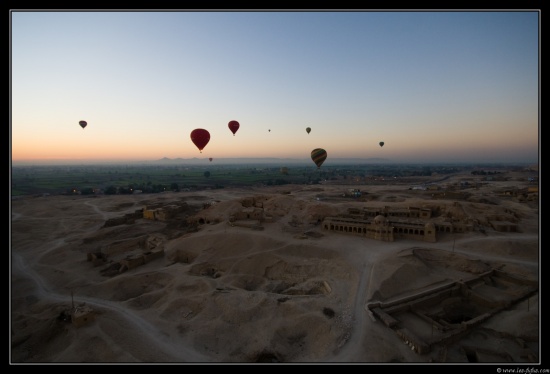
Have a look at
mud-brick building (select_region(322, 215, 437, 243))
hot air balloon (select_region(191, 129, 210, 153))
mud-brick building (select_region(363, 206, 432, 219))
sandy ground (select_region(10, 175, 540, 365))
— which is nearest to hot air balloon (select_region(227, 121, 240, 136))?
hot air balloon (select_region(191, 129, 210, 153))

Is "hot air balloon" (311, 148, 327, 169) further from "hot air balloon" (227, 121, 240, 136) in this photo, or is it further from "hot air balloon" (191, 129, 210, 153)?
"hot air balloon" (191, 129, 210, 153)

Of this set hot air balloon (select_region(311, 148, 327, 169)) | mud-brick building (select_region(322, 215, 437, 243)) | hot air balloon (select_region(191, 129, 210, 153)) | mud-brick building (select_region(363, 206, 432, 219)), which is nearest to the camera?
mud-brick building (select_region(322, 215, 437, 243))

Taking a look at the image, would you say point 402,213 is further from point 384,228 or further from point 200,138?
point 200,138

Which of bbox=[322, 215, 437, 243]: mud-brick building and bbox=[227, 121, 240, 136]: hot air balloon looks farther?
bbox=[227, 121, 240, 136]: hot air balloon

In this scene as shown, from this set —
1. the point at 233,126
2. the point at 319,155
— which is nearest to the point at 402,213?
the point at 319,155

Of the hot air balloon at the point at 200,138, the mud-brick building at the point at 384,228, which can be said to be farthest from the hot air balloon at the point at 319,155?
the hot air balloon at the point at 200,138

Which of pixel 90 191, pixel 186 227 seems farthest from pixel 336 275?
pixel 90 191
